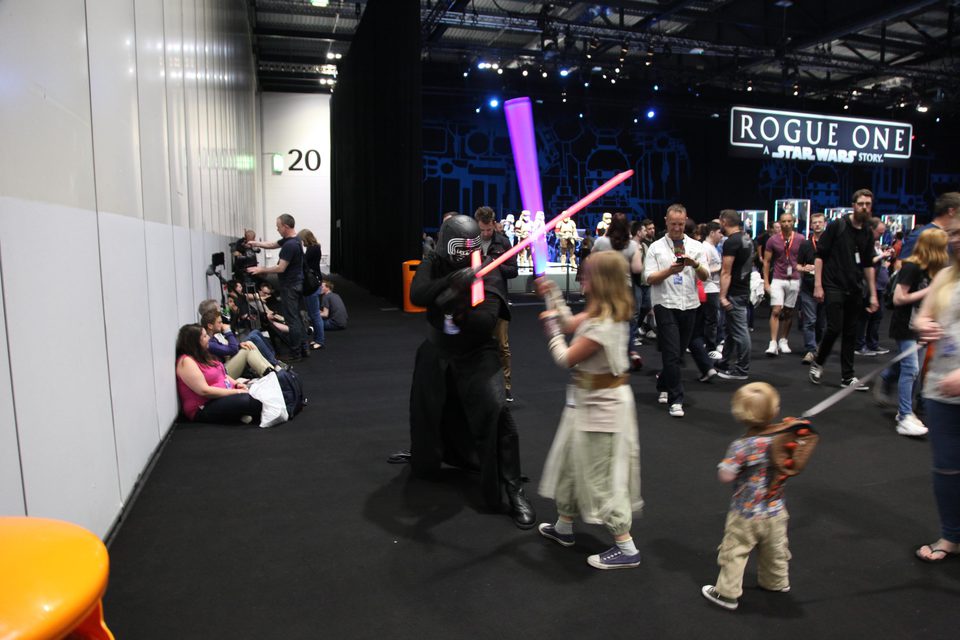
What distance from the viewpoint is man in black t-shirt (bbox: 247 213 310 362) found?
752cm

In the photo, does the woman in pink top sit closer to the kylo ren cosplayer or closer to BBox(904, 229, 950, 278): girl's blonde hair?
the kylo ren cosplayer

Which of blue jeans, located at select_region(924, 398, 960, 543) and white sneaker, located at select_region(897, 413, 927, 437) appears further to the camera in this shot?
white sneaker, located at select_region(897, 413, 927, 437)

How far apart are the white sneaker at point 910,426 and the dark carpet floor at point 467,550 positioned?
0.25 feet

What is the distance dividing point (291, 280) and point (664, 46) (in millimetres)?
10884

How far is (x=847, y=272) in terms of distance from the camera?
573cm

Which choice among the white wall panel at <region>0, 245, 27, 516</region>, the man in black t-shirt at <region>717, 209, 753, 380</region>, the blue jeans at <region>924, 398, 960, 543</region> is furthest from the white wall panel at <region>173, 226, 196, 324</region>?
the blue jeans at <region>924, 398, 960, 543</region>

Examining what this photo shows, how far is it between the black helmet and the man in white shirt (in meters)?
2.26

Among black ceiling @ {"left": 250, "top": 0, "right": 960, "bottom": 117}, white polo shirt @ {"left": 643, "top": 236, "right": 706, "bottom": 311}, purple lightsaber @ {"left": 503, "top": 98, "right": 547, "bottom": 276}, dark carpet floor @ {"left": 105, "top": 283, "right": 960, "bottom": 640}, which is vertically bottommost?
dark carpet floor @ {"left": 105, "top": 283, "right": 960, "bottom": 640}

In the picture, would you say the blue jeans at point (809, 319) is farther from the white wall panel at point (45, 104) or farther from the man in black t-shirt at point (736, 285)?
the white wall panel at point (45, 104)

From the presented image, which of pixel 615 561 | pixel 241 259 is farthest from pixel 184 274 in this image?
pixel 615 561

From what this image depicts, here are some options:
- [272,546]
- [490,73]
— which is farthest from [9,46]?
[490,73]

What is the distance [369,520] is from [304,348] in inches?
189

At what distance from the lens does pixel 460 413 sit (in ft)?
12.3

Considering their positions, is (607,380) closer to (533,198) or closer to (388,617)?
(533,198)
